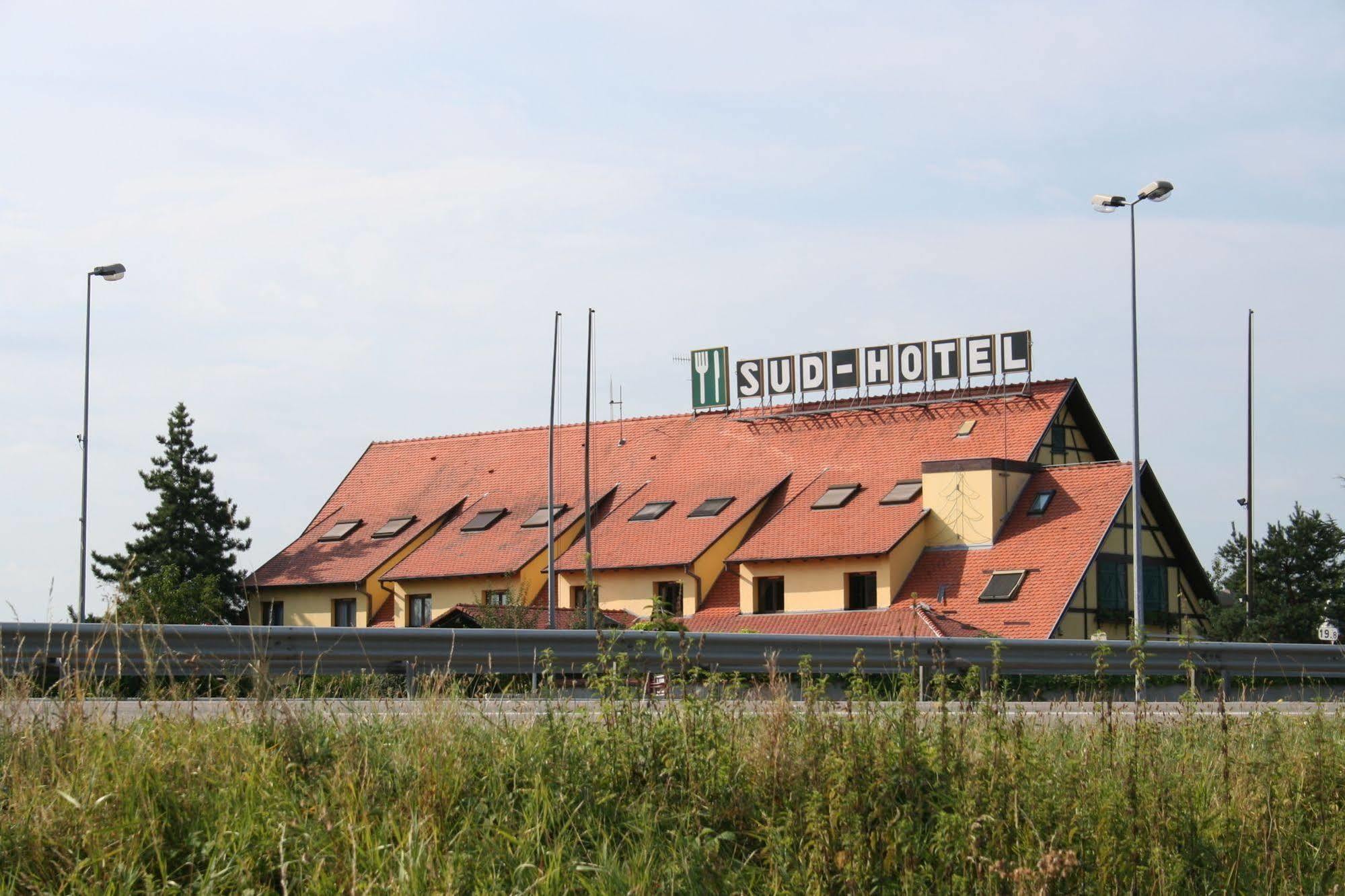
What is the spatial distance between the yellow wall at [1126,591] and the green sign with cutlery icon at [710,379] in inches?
651

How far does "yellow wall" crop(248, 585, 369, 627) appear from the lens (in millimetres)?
55406

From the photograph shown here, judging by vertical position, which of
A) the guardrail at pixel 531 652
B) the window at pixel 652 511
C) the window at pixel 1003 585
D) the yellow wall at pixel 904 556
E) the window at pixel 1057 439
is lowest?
the guardrail at pixel 531 652

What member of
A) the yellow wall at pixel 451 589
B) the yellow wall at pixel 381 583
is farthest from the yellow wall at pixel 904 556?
the yellow wall at pixel 381 583

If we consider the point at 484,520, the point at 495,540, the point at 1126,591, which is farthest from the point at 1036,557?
the point at 484,520

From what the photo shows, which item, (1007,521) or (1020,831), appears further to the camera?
(1007,521)

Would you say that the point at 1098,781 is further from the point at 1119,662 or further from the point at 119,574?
the point at 1119,662

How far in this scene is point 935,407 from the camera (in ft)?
175

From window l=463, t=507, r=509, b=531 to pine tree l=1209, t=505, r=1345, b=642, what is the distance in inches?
915

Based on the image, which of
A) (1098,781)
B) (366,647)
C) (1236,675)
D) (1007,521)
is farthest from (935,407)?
(1098,781)

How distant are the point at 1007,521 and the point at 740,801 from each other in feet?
137

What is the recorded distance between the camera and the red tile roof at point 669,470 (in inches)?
2003

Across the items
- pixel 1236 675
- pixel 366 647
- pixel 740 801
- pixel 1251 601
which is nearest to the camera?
pixel 740 801

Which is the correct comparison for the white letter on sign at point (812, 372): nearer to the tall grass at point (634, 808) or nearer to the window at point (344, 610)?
the window at point (344, 610)

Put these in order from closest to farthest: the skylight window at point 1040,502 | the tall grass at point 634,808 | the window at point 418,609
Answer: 1. the tall grass at point 634,808
2. the skylight window at point 1040,502
3. the window at point 418,609
